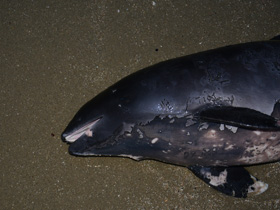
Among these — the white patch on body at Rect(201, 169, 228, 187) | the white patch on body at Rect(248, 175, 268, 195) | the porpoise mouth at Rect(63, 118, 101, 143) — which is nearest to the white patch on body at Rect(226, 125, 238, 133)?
the white patch on body at Rect(201, 169, 228, 187)

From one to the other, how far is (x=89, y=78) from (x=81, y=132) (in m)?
0.88

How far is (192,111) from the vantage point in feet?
8.99

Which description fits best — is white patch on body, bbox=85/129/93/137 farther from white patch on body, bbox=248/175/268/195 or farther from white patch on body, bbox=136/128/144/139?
white patch on body, bbox=248/175/268/195

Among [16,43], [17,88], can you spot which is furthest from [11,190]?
[16,43]

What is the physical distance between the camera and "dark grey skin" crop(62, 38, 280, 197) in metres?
2.74

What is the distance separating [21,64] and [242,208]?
10.0 feet

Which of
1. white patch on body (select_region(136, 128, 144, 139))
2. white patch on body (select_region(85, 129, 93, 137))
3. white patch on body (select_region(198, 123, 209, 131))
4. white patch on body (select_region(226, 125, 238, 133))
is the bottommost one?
white patch on body (select_region(226, 125, 238, 133))

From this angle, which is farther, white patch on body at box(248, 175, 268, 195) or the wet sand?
the wet sand

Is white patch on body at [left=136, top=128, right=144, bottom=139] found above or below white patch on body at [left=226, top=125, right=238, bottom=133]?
above

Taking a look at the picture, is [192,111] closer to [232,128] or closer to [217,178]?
[232,128]

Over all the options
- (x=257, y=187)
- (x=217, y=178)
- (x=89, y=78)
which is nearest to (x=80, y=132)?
(x=89, y=78)

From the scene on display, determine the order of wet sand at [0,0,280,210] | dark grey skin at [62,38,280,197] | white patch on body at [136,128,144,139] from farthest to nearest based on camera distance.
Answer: wet sand at [0,0,280,210], white patch on body at [136,128,144,139], dark grey skin at [62,38,280,197]

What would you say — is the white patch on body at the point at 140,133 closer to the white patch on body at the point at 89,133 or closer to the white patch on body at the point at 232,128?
the white patch on body at the point at 89,133

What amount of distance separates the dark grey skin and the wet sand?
2.10 feet
